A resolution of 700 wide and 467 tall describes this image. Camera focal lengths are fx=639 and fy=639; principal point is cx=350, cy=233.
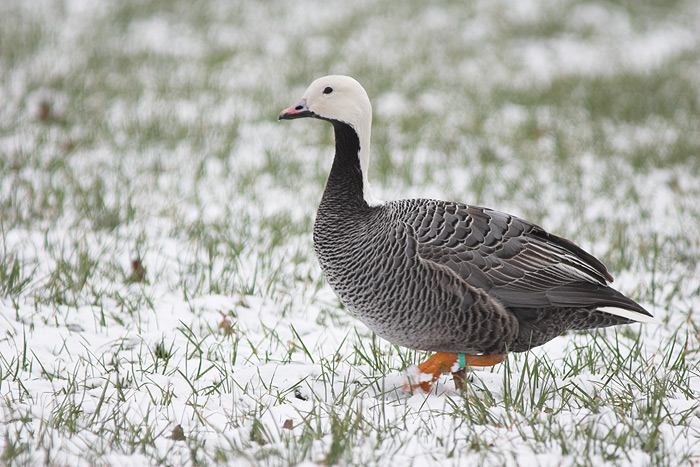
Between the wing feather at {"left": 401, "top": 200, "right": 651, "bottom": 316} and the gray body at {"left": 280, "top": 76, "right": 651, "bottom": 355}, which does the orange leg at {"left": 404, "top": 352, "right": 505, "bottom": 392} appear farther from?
the wing feather at {"left": 401, "top": 200, "right": 651, "bottom": 316}

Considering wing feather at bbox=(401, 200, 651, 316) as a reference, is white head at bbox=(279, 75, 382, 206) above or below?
above

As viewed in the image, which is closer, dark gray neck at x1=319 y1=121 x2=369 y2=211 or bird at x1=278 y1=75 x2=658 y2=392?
bird at x1=278 y1=75 x2=658 y2=392

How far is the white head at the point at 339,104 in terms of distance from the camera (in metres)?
3.29

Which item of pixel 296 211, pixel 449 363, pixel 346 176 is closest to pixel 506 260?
pixel 449 363

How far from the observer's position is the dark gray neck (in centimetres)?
336

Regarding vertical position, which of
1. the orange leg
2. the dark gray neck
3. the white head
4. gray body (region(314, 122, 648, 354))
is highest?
the white head

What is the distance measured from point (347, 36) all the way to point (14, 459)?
29.5 feet

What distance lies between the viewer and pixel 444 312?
3010mm

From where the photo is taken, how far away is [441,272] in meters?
3.04

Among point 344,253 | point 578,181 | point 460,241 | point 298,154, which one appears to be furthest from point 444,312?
point 298,154

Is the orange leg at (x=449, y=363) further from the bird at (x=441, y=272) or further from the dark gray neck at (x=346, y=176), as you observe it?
the dark gray neck at (x=346, y=176)

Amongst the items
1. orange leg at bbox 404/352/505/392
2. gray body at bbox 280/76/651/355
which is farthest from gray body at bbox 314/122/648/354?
orange leg at bbox 404/352/505/392

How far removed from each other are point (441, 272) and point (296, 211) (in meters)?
2.84

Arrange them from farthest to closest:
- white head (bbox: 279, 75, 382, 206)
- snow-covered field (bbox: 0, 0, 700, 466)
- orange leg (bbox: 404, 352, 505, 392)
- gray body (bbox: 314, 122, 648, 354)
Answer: white head (bbox: 279, 75, 382, 206) → orange leg (bbox: 404, 352, 505, 392) → gray body (bbox: 314, 122, 648, 354) → snow-covered field (bbox: 0, 0, 700, 466)
